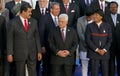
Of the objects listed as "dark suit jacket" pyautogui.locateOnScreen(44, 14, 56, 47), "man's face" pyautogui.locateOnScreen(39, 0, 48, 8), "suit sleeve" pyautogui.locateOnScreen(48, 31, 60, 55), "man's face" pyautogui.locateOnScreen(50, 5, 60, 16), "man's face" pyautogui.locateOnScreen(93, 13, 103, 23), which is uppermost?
"man's face" pyautogui.locateOnScreen(39, 0, 48, 8)

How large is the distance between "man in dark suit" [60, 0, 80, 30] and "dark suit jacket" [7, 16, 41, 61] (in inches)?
39.6

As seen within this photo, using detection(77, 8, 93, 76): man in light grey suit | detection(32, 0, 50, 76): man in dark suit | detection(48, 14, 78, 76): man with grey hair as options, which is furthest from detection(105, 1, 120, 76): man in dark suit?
detection(32, 0, 50, 76): man in dark suit

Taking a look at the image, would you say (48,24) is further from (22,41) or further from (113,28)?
(113,28)

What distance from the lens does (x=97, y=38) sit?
605cm

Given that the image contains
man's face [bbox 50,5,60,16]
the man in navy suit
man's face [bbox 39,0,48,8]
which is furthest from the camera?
man's face [bbox 39,0,48,8]

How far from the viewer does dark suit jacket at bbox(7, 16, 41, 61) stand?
5.79m

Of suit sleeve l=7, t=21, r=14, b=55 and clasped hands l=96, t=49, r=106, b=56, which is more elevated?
suit sleeve l=7, t=21, r=14, b=55

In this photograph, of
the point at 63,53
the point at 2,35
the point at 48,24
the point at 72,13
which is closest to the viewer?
the point at 63,53

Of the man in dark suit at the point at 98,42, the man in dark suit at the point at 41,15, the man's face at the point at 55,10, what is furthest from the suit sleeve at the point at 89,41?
the man in dark suit at the point at 41,15

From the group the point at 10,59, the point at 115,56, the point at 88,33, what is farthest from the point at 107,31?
the point at 10,59

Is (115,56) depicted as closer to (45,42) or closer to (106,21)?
(106,21)

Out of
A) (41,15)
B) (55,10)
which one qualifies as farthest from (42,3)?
(55,10)

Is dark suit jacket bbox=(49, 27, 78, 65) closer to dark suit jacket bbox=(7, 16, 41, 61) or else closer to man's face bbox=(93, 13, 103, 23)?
dark suit jacket bbox=(7, 16, 41, 61)

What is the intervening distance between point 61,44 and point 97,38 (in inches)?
25.0
